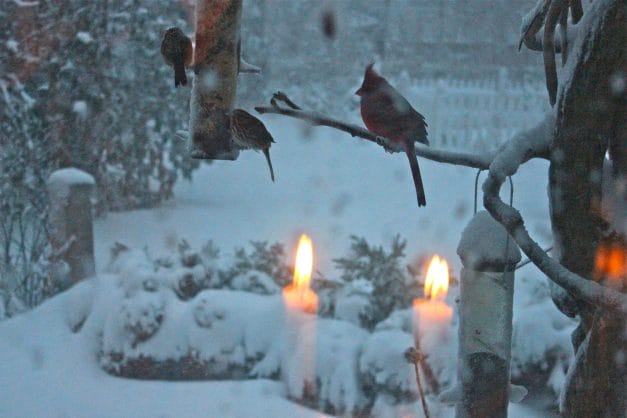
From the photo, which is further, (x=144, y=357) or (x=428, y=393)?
(x=144, y=357)

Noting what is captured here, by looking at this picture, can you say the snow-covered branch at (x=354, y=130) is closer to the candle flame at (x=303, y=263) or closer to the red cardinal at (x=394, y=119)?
the red cardinal at (x=394, y=119)

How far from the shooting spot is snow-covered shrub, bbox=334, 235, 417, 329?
3541 millimetres

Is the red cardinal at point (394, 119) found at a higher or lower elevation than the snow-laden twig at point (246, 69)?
lower

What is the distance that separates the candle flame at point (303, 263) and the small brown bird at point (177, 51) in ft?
4.20

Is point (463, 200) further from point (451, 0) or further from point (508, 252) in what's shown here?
point (508, 252)

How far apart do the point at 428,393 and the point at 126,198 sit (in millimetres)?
4226

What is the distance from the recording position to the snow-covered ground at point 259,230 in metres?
3.30

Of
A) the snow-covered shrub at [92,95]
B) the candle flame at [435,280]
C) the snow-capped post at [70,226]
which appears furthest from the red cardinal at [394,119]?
the snow-covered shrub at [92,95]

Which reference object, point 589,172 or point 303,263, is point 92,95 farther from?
point 589,172

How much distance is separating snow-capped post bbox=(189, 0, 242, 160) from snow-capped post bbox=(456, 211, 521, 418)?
0.53 meters

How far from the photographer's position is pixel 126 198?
669 centimetres

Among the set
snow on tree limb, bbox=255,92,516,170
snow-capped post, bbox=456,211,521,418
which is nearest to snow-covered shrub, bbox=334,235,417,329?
snow-capped post, bbox=456,211,521,418

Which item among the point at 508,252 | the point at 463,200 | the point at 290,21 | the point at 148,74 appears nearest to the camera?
the point at 508,252

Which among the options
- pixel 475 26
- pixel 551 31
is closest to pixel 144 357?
pixel 551 31
